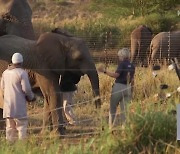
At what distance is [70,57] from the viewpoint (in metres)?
14.0

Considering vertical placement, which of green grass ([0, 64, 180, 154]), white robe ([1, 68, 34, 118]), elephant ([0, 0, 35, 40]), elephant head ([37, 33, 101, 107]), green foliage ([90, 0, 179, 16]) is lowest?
green grass ([0, 64, 180, 154])

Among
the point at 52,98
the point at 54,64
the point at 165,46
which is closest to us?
the point at 52,98

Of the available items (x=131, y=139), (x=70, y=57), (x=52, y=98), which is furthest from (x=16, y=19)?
(x=131, y=139)

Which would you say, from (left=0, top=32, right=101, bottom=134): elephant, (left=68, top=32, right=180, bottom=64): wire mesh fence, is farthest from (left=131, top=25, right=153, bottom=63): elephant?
(left=0, top=32, right=101, bottom=134): elephant

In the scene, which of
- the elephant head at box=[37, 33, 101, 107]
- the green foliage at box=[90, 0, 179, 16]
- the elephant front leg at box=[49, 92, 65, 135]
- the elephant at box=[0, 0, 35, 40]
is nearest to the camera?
the elephant front leg at box=[49, 92, 65, 135]

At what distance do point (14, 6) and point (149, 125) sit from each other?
998 cm

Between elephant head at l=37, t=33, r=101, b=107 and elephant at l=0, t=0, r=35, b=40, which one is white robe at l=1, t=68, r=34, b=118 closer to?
elephant head at l=37, t=33, r=101, b=107

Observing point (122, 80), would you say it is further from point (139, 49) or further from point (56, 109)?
point (139, 49)

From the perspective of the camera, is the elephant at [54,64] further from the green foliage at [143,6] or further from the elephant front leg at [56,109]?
the green foliage at [143,6]

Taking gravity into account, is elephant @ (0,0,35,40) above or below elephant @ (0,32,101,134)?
above

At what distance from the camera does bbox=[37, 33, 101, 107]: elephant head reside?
13922 mm

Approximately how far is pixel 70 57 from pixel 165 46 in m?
11.4

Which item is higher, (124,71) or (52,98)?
(124,71)

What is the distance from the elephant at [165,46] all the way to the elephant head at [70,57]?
32.4 feet
